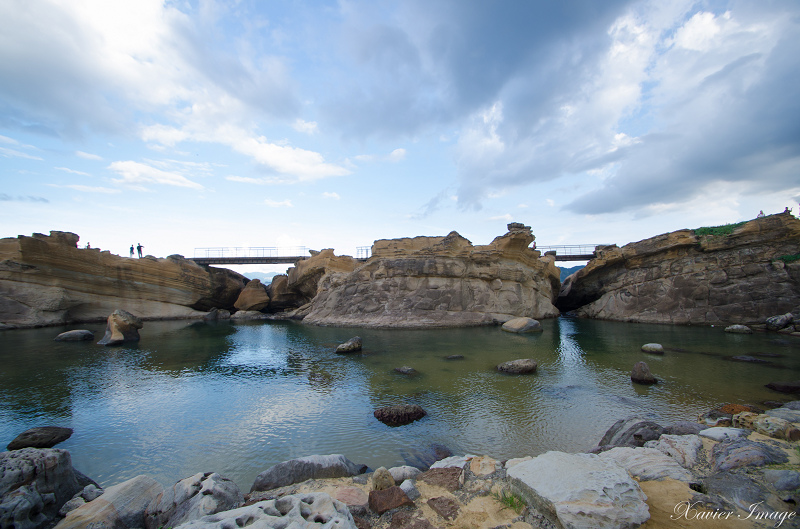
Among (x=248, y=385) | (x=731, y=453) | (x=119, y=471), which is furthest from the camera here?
(x=248, y=385)

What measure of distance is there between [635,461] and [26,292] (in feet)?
135

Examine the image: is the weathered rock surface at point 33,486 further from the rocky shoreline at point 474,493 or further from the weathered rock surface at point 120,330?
the weathered rock surface at point 120,330

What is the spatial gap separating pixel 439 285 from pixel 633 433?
920 inches

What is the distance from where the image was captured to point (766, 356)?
45.8ft

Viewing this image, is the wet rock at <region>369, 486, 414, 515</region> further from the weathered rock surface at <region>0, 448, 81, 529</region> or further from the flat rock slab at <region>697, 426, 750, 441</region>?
the flat rock slab at <region>697, 426, 750, 441</region>

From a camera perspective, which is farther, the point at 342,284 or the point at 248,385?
the point at 342,284

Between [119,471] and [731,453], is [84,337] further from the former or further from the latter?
[731,453]

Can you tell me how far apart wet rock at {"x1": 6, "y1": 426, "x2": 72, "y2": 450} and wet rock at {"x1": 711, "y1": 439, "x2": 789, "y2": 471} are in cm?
1196

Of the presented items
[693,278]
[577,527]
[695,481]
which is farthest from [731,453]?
[693,278]

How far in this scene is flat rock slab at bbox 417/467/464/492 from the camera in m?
4.52

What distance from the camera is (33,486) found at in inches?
157

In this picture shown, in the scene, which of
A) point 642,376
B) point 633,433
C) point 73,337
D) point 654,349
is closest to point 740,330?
point 654,349

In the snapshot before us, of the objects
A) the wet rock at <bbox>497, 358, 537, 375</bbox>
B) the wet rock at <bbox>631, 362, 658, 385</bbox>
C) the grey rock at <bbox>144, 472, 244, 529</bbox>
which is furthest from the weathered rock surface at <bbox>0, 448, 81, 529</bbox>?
the wet rock at <bbox>631, 362, 658, 385</bbox>

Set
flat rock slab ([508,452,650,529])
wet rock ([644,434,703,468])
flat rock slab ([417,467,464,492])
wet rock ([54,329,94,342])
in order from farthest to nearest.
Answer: wet rock ([54,329,94,342])
wet rock ([644,434,703,468])
flat rock slab ([417,467,464,492])
flat rock slab ([508,452,650,529])
